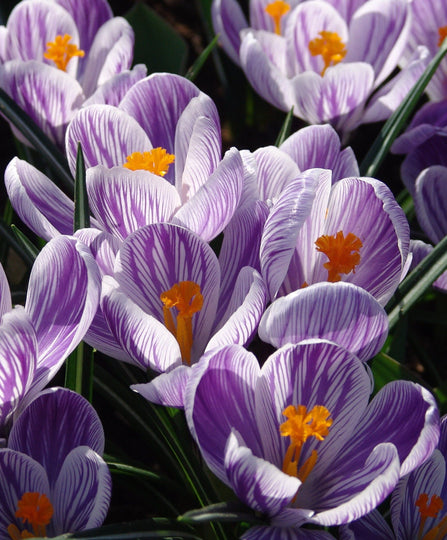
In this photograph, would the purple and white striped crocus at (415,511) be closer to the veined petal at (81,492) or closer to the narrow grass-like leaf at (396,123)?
the veined petal at (81,492)

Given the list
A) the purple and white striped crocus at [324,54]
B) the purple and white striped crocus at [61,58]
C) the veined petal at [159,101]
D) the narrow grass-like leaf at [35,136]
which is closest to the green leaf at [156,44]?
the purple and white striped crocus at [324,54]

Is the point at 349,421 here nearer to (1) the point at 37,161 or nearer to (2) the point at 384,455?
(2) the point at 384,455

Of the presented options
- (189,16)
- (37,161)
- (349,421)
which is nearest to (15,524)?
(349,421)

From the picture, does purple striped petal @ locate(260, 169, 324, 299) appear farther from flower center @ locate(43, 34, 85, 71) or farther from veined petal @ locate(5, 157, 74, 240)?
flower center @ locate(43, 34, 85, 71)

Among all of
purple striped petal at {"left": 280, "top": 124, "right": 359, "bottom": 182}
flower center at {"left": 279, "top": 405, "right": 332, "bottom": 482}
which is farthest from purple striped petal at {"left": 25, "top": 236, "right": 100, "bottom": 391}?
purple striped petal at {"left": 280, "top": 124, "right": 359, "bottom": 182}

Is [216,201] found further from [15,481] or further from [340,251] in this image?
[15,481]

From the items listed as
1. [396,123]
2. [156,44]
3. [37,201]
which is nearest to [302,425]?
[37,201]
